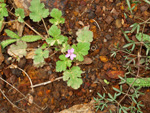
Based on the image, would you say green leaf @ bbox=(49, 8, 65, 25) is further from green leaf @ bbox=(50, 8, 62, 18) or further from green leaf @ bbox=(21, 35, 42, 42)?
green leaf @ bbox=(21, 35, 42, 42)

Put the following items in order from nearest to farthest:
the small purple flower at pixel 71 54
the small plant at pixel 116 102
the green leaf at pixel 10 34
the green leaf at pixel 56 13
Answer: the small plant at pixel 116 102 < the small purple flower at pixel 71 54 < the green leaf at pixel 56 13 < the green leaf at pixel 10 34

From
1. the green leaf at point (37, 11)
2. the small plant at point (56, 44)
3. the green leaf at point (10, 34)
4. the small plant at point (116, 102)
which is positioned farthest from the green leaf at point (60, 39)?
the small plant at point (116, 102)

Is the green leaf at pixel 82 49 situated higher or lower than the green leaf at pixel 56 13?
lower

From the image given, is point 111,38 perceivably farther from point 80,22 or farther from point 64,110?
point 64,110

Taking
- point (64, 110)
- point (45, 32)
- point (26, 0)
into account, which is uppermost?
point (26, 0)

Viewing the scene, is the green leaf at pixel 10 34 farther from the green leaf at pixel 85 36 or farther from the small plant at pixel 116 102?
the small plant at pixel 116 102

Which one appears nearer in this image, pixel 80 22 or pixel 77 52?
pixel 77 52

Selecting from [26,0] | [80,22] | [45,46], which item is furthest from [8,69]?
[80,22]
